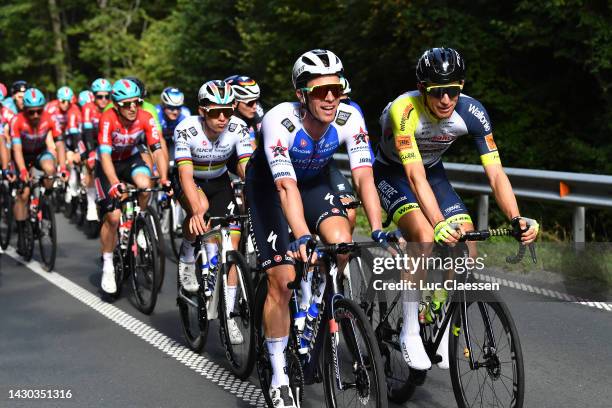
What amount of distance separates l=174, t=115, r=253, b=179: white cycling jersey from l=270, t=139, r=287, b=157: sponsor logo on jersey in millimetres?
2479

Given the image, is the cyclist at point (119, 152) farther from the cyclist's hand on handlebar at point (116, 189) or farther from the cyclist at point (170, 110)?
the cyclist at point (170, 110)

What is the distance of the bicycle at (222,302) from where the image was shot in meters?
6.79

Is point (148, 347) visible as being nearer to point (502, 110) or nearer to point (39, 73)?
point (502, 110)

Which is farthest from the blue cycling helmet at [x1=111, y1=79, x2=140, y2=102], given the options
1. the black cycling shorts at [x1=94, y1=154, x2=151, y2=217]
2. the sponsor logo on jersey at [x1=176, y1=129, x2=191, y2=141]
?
the sponsor logo on jersey at [x1=176, y1=129, x2=191, y2=141]

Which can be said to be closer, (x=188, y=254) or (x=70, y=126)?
(x=188, y=254)

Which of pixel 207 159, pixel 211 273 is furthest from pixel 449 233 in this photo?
pixel 207 159

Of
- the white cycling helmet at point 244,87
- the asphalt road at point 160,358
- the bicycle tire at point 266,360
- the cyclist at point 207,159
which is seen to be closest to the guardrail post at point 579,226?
the asphalt road at point 160,358

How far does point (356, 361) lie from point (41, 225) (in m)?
7.93

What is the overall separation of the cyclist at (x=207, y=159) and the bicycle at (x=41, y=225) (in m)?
3.80

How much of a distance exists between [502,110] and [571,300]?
10550 millimetres

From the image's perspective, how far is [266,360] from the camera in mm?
5836

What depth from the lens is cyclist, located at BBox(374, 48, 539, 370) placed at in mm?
5691

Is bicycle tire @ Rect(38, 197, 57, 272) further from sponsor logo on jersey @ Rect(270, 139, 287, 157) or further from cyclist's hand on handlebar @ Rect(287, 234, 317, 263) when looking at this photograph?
cyclist's hand on handlebar @ Rect(287, 234, 317, 263)

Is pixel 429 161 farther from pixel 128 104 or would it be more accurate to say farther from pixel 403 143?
pixel 128 104
